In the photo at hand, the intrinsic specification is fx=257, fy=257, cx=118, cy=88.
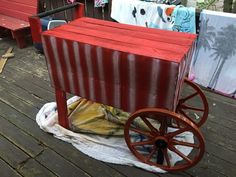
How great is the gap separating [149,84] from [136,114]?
0.23 meters

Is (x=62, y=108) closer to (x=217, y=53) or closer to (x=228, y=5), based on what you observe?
(x=217, y=53)

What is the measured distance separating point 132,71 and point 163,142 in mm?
610

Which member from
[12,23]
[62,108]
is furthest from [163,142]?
[12,23]

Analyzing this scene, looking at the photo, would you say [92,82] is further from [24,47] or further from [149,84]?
[24,47]

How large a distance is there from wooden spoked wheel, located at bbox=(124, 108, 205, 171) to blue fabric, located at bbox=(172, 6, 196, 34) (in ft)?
4.32

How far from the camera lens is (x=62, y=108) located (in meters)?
2.33

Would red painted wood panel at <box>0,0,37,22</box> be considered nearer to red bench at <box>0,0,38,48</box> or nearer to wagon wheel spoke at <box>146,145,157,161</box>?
red bench at <box>0,0,38,48</box>

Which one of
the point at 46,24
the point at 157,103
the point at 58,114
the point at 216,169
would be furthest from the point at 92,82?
the point at 46,24

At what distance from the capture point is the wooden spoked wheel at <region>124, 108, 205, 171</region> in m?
1.71

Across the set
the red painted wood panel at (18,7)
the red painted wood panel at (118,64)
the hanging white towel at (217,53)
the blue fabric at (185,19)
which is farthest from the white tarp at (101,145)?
the red painted wood panel at (18,7)

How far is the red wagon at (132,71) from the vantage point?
162cm

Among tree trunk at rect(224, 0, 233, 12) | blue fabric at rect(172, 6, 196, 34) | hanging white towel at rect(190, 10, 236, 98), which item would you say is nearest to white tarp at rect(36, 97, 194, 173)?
hanging white towel at rect(190, 10, 236, 98)

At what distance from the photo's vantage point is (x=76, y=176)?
2.02 metres

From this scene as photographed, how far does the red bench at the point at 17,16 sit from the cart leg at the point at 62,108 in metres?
2.33
